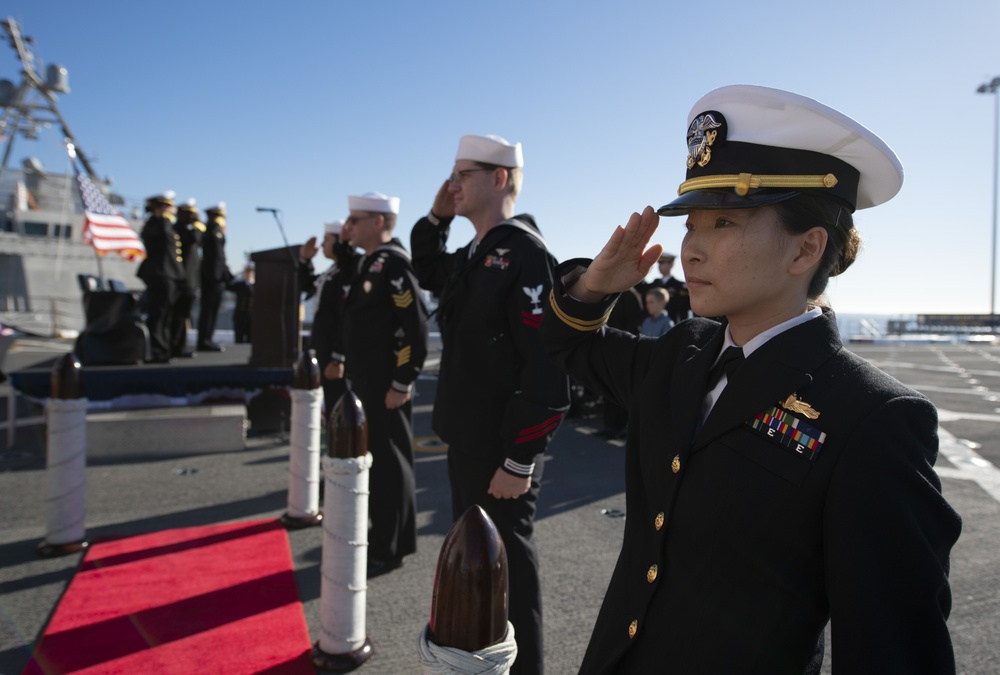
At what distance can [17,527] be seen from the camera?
4.90 m

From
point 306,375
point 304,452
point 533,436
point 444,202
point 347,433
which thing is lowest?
point 304,452

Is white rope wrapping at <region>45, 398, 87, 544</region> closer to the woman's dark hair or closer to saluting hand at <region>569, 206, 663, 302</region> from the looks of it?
saluting hand at <region>569, 206, 663, 302</region>

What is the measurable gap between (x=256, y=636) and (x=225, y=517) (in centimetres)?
209

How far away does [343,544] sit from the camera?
10.0ft

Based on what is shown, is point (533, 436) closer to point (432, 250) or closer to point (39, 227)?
point (432, 250)

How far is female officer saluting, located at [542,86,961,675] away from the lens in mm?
1076

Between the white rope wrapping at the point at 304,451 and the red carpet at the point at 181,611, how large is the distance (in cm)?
32

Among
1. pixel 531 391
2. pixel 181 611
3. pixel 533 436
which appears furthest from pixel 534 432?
pixel 181 611

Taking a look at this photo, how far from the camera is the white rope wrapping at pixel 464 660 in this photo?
51.5 inches

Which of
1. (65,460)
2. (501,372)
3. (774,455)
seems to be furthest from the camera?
(65,460)

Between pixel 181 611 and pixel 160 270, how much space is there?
662cm

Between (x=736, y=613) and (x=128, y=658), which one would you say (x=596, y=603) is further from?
(x=736, y=613)

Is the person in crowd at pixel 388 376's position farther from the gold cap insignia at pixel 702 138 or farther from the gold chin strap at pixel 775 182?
the gold chin strap at pixel 775 182

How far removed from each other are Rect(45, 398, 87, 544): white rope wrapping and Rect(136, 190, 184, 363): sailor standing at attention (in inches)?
204
